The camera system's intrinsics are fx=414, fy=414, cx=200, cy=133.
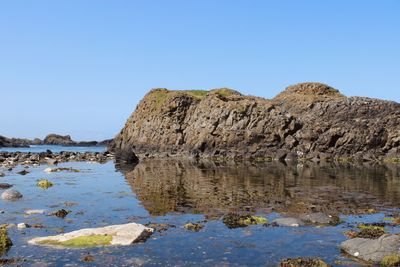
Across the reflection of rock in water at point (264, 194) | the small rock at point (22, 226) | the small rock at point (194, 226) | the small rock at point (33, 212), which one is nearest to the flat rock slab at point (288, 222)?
the reflection of rock in water at point (264, 194)

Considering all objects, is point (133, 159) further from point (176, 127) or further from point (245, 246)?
point (245, 246)

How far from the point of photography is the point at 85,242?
62.4ft

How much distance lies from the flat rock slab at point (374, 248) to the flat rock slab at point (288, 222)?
17.7 feet

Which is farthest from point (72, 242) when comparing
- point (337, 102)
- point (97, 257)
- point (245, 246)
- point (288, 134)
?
point (337, 102)

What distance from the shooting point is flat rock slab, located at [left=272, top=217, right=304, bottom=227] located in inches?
941

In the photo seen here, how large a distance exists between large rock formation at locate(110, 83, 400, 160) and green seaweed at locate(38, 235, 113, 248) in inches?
3153

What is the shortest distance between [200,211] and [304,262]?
13.0 meters

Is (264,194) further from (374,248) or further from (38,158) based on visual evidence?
(38,158)

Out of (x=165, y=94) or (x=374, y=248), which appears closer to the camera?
(x=374, y=248)

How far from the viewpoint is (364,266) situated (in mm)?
16266

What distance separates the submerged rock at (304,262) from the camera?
16156 mm

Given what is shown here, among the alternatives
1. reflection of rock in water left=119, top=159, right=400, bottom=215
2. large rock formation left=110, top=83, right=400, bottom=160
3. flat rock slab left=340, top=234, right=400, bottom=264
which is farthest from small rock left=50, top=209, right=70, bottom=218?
large rock formation left=110, top=83, right=400, bottom=160

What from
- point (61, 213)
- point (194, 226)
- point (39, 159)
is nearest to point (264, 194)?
point (194, 226)

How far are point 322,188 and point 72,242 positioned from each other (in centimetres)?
2968
